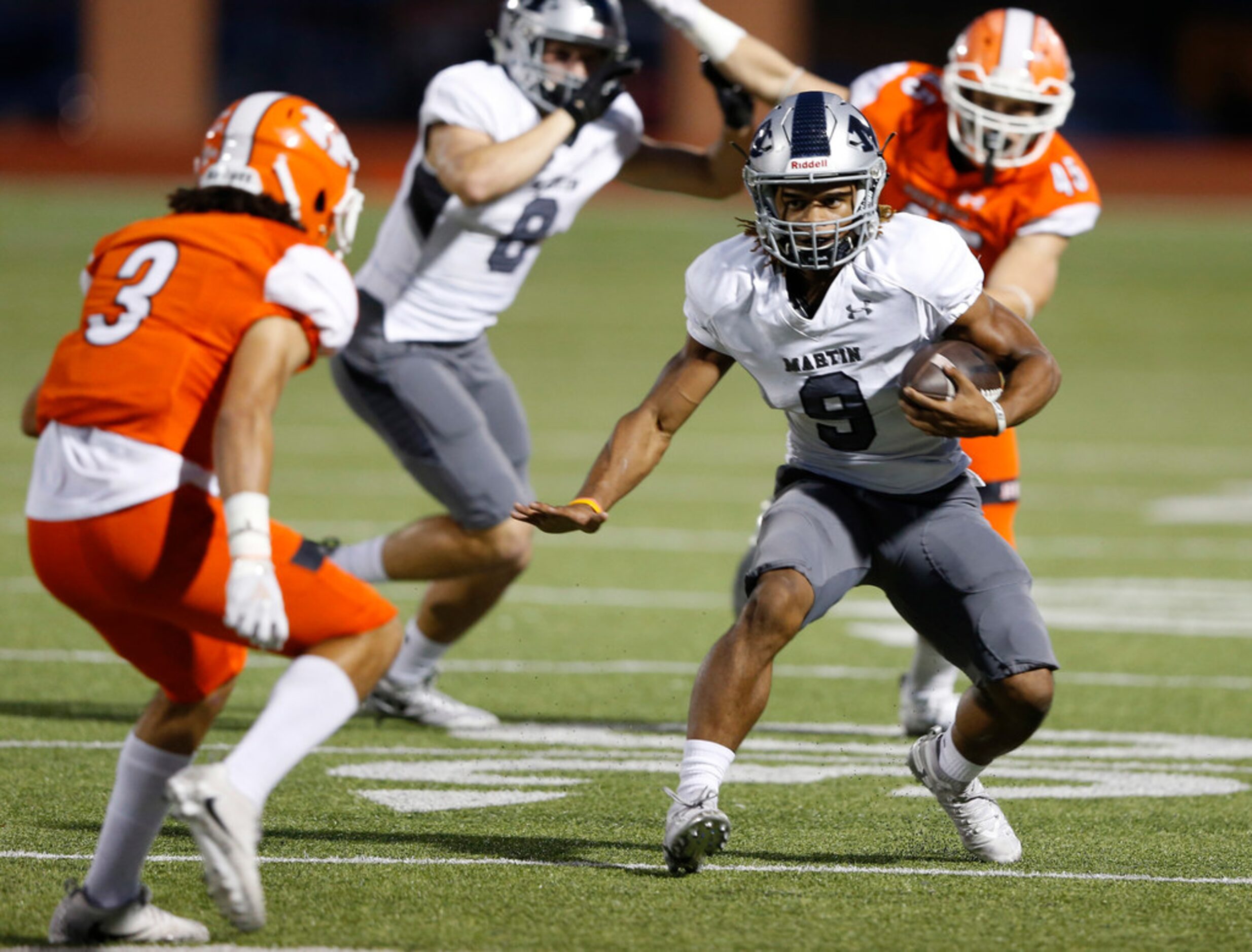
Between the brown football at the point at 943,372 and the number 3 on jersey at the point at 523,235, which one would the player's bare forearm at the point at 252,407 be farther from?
the number 3 on jersey at the point at 523,235

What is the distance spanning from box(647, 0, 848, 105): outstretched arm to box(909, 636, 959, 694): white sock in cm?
160

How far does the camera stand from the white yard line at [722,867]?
360cm

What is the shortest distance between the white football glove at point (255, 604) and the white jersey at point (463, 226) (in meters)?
2.32

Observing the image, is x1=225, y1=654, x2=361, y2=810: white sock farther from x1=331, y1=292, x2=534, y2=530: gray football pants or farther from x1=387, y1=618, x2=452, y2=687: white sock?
x1=387, y1=618, x2=452, y2=687: white sock

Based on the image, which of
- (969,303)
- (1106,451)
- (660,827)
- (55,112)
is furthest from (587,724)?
(55,112)

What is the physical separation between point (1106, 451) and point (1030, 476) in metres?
1.41

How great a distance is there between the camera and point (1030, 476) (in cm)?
1120

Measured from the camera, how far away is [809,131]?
12.2ft

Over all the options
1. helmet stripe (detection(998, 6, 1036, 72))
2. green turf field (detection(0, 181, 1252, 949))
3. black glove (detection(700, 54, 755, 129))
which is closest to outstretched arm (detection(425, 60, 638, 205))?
black glove (detection(700, 54, 755, 129))

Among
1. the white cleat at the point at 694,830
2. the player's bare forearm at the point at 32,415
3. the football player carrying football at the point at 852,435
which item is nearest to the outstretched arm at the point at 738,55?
the football player carrying football at the point at 852,435

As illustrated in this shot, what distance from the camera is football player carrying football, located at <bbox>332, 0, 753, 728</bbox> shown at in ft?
16.8

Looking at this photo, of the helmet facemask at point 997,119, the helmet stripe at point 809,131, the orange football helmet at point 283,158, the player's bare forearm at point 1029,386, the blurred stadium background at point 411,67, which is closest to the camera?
the orange football helmet at point 283,158

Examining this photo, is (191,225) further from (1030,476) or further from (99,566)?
(1030,476)

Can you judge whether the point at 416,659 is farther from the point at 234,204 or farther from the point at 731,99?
the point at 234,204
